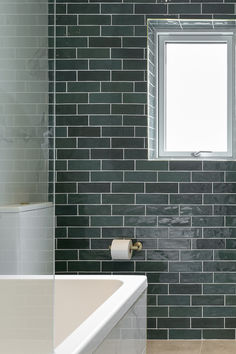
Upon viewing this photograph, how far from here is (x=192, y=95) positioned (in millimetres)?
4801

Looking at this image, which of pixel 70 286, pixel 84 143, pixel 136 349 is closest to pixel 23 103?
pixel 136 349

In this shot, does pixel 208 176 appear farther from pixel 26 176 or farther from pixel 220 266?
pixel 26 176

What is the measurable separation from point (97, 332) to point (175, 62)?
3201 millimetres

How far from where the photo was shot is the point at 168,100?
4.82m

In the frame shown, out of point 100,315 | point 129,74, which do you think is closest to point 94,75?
point 129,74

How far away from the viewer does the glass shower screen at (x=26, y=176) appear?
1285 mm

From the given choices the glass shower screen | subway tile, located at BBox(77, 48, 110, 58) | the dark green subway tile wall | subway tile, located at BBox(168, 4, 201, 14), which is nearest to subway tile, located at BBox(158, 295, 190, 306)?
the dark green subway tile wall

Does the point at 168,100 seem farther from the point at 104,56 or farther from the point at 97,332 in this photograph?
the point at 97,332

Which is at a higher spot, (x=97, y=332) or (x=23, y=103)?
(x=23, y=103)

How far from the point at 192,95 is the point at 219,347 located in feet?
6.24

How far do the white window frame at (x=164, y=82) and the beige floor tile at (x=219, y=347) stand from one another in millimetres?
1387

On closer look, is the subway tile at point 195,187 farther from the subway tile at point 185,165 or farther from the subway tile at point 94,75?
the subway tile at point 94,75

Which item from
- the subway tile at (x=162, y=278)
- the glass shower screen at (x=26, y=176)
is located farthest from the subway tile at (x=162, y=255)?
the glass shower screen at (x=26, y=176)

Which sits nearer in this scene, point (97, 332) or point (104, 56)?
point (97, 332)
